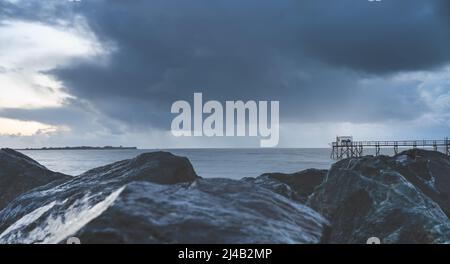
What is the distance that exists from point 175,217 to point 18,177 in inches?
462

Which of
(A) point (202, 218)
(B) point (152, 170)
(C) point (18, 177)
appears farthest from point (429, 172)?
(C) point (18, 177)

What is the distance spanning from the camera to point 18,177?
1484 centimetres

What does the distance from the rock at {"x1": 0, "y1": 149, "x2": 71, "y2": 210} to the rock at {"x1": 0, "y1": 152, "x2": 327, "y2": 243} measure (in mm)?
8190

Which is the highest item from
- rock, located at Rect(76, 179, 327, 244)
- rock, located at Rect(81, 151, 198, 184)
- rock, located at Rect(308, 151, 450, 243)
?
rock, located at Rect(81, 151, 198, 184)

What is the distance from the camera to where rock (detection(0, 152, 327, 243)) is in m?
4.67

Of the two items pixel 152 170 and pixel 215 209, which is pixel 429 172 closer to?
pixel 152 170

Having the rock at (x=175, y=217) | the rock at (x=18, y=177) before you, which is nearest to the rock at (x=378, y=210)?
the rock at (x=175, y=217)

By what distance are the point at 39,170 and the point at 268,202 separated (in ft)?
39.3

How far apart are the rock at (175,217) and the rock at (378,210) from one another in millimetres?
2060

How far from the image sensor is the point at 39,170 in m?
15.6

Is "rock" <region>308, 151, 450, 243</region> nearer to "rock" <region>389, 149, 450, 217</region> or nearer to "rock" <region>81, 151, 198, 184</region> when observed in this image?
"rock" <region>389, 149, 450, 217</region>

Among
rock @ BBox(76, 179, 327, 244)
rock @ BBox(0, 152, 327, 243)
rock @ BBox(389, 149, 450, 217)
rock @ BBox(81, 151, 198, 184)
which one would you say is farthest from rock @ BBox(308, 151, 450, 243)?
rock @ BBox(81, 151, 198, 184)

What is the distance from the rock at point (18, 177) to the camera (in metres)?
14.3

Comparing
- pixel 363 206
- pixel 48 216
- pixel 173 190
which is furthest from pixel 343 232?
pixel 48 216
